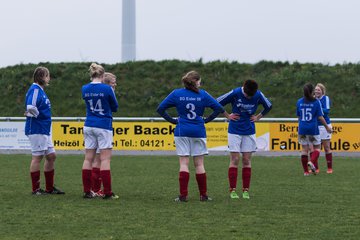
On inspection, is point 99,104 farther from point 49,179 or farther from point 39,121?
point 49,179

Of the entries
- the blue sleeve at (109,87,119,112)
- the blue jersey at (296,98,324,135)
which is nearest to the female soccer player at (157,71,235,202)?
the blue sleeve at (109,87,119,112)

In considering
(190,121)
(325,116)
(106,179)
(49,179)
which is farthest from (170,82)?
(190,121)

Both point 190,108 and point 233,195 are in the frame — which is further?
point 233,195

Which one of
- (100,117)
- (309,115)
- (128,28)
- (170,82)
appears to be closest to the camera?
(100,117)

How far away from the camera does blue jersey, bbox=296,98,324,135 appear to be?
15.5m

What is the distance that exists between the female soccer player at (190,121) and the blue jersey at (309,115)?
17.4 feet

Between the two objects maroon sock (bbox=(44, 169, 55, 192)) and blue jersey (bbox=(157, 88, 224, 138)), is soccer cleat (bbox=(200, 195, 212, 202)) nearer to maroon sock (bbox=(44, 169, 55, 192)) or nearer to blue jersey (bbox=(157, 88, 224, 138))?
blue jersey (bbox=(157, 88, 224, 138))

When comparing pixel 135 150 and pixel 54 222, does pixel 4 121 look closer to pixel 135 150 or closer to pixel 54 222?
pixel 135 150

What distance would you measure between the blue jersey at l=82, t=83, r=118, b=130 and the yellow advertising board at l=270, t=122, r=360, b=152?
14856 mm

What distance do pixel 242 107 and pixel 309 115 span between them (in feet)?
15.8

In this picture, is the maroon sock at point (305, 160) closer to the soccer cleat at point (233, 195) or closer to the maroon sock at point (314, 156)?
the maroon sock at point (314, 156)

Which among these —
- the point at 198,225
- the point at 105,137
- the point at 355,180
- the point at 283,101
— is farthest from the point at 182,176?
the point at 283,101

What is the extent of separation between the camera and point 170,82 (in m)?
41.8

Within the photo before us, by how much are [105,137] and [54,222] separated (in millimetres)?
2509
